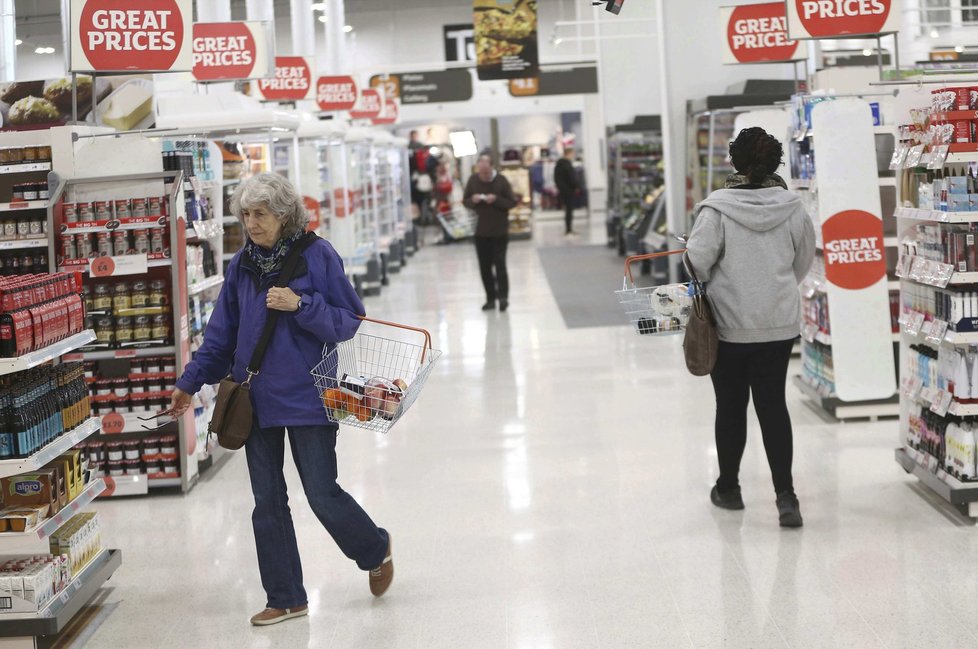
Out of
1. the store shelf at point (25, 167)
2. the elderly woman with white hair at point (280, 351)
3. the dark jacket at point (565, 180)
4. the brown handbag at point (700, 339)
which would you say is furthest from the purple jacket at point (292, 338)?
the dark jacket at point (565, 180)

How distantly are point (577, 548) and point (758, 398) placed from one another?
98 centimetres

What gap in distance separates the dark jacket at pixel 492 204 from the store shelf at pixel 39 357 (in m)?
8.28

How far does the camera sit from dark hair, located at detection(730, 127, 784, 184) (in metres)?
4.80

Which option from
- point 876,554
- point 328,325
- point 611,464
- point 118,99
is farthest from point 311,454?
point 118,99

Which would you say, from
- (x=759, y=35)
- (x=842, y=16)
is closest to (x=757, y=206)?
(x=842, y=16)

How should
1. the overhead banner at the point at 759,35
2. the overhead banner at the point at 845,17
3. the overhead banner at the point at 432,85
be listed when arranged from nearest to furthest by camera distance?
the overhead banner at the point at 845,17
the overhead banner at the point at 759,35
the overhead banner at the point at 432,85

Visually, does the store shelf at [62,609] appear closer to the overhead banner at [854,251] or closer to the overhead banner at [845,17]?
the overhead banner at [854,251]

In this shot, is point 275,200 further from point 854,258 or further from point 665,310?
point 854,258

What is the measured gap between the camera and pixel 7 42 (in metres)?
9.13

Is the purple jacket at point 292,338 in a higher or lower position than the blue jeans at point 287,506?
higher

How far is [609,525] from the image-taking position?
5172 mm

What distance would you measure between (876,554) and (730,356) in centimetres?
97

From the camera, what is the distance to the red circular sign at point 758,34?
10.1 meters

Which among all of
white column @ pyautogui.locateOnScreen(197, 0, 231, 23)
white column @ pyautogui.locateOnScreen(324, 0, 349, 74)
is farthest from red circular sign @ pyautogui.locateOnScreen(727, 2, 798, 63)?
white column @ pyautogui.locateOnScreen(324, 0, 349, 74)
